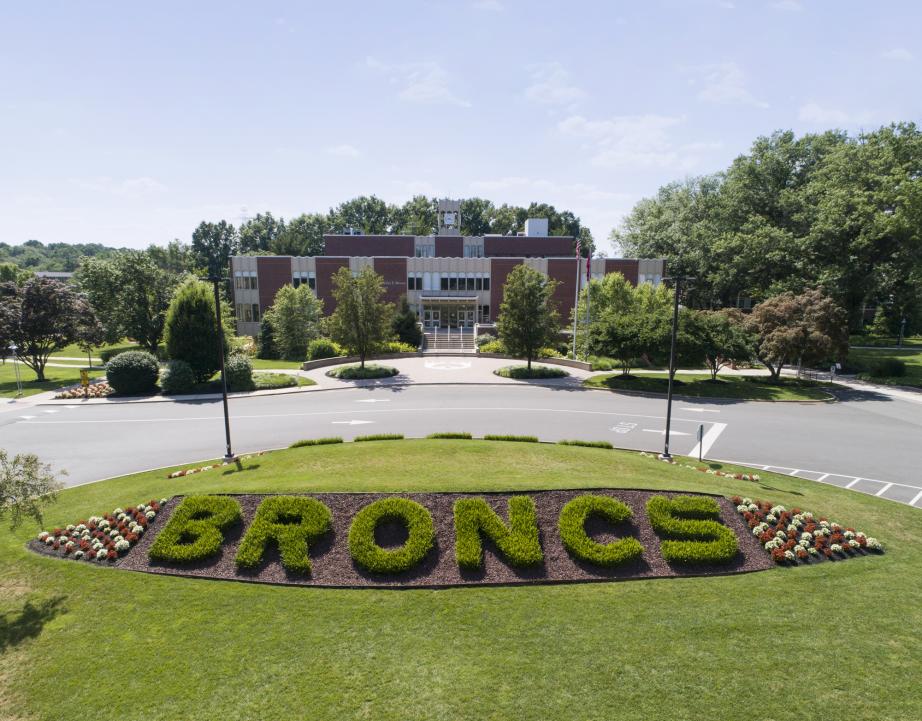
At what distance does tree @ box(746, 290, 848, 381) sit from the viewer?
107 ft

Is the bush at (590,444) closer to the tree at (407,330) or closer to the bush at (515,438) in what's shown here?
the bush at (515,438)

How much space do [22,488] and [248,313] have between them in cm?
5204

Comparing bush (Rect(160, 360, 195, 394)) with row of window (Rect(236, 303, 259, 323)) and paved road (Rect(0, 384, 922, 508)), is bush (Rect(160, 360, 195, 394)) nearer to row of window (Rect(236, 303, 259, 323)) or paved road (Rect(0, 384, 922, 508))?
paved road (Rect(0, 384, 922, 508))

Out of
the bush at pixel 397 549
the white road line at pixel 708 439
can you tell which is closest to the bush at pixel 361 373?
the white road line at pixel 708 439

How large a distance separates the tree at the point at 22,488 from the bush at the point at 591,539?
10.5m

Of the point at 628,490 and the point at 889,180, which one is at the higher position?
the point at 889,180

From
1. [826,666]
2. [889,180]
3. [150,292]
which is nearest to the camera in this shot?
[826,666]

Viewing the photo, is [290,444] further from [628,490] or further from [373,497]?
[628,490]

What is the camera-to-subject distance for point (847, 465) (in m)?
19.3

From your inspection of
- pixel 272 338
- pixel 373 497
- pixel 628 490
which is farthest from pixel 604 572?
pixel 272 338

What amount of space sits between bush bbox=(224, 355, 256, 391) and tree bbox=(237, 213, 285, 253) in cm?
7487

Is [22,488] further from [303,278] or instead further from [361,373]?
[303,278]

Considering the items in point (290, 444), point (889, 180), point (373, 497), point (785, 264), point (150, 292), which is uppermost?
point (889, 180)

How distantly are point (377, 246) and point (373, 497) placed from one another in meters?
59.6
